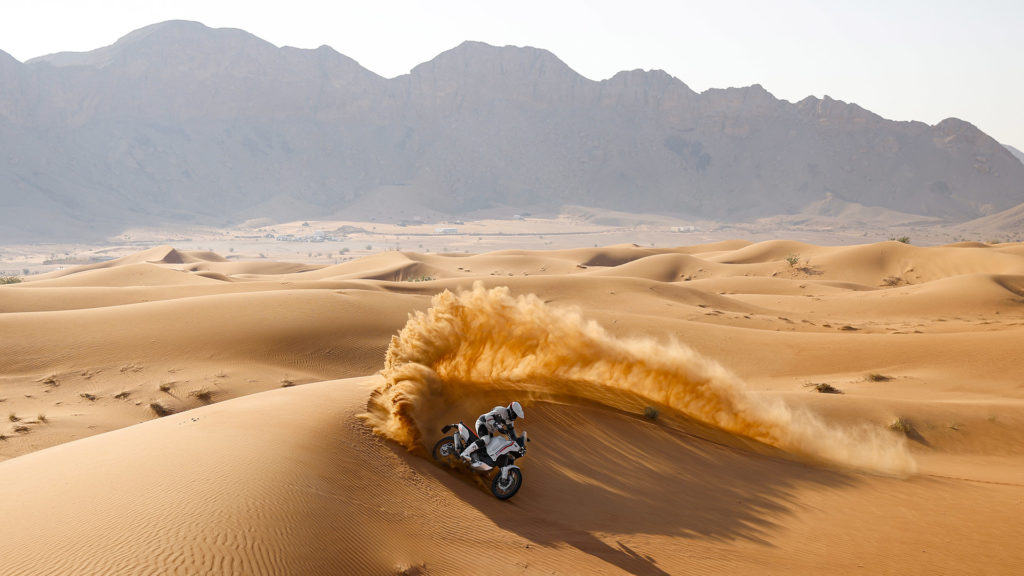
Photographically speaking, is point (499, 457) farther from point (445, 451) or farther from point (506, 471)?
point (445, 451)

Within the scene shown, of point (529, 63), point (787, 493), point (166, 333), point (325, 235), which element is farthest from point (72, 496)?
point (529, 63)

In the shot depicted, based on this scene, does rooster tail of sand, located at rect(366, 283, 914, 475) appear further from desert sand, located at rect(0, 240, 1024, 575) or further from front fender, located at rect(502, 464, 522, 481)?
front fender, located at rect(502, 464, 522, 481)

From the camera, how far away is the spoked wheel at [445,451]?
21.9ft

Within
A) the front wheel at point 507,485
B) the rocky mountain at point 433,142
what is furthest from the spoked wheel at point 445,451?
the rocky mountain at point 433,142

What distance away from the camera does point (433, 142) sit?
154m

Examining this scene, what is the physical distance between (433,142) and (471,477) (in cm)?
15258

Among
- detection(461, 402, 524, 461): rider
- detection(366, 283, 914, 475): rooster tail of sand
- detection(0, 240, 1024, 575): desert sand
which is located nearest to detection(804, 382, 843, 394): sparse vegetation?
detection(0, 240, 1024, 575): desert sand

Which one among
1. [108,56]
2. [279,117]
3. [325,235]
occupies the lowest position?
[325,235]

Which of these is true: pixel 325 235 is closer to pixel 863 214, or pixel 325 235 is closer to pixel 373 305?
pixel 373 305

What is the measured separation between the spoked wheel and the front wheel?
20.2 inches

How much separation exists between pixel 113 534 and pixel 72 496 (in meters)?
0.94

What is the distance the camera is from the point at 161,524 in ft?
14.6

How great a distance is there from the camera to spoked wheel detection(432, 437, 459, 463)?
21.9ft

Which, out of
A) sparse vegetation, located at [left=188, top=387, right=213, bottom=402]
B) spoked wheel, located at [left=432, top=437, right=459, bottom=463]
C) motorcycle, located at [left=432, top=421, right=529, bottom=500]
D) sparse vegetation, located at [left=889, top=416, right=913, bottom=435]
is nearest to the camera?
motorcycle, located at [left=432, top=421, right=529, bottom=500]
